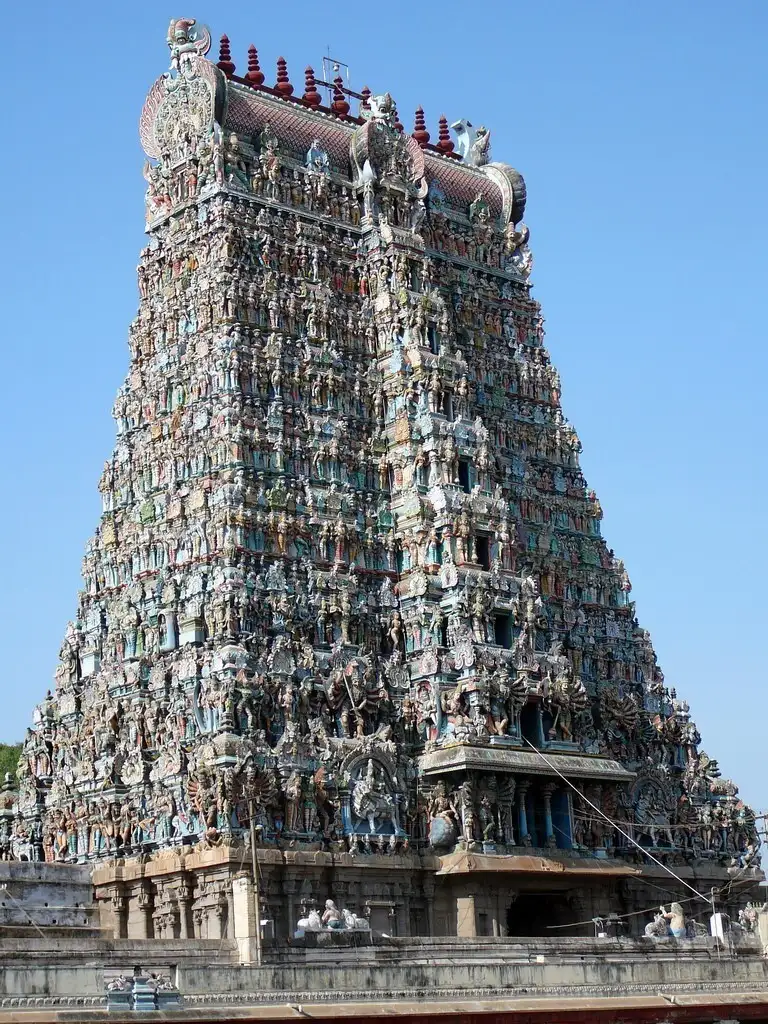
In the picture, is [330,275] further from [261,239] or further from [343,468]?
[343,468]

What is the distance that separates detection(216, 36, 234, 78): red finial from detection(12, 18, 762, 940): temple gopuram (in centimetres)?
20

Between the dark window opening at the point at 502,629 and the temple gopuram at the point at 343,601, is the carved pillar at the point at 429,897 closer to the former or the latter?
the temple gopuram at the point at 343,601

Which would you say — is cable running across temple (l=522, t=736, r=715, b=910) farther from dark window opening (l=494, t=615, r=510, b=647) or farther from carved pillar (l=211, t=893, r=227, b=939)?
carved pillar (l=211, t=893, r=227, b=939)

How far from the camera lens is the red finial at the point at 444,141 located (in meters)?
77.6

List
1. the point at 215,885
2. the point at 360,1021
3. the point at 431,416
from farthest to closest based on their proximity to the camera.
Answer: the point at 431,416 < the point at 215,885 < the point at 360,1021

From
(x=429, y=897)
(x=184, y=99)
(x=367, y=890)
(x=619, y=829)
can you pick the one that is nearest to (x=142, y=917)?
(x=367, y=890)

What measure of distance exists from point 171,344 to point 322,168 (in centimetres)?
940

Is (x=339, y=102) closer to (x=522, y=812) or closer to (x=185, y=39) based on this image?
(x=185, y=39)

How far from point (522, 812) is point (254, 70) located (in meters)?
31.0

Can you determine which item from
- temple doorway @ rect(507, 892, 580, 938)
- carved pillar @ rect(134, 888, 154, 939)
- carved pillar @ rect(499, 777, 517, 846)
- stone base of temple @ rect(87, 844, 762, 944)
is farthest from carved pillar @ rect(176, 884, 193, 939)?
temple doorway @ rect(507, 892, 580, 938)

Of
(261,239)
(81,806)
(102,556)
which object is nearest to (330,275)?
(261,239)

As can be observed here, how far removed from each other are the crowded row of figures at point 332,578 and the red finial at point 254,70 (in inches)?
156

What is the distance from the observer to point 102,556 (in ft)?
216

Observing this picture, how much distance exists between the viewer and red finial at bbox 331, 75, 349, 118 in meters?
72.8
